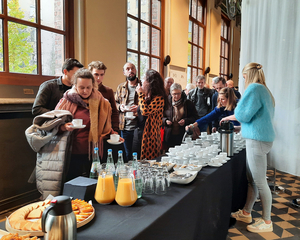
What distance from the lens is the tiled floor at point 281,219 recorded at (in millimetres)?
2154

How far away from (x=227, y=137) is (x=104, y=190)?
141 centimetres

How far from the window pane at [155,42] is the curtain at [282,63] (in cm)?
242

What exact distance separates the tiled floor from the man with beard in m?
1.36

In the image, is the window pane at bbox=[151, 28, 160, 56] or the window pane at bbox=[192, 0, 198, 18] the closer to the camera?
the window pane at bbox=[151, 28, 160, 56]

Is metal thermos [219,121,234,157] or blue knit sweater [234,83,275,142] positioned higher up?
blue knit sweater [234,83,275,142]

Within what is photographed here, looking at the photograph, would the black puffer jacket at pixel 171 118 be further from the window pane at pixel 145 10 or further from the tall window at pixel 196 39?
the tall window at pixel 196 39

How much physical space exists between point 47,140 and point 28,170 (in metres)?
1.11

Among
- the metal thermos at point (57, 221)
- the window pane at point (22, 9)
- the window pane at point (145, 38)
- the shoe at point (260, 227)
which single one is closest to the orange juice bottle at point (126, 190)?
the metal thermos at point (57, 221)

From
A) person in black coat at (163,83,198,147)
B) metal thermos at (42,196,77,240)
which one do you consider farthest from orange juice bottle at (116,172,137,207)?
person in black coat at (163,83,198,147)

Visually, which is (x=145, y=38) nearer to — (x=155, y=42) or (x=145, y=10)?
(x=155, y=42)

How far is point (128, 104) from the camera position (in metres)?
3.09

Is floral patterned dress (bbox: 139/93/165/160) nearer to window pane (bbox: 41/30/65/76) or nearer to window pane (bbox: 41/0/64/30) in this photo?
window pane (bbox: 41/30/65/76)

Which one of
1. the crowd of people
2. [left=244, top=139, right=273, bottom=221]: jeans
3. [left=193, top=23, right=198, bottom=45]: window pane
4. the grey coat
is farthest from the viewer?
[left=193, top=23, right=198, bottom=45]: window pane

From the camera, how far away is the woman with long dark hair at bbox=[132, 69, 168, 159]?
2.45 metres
